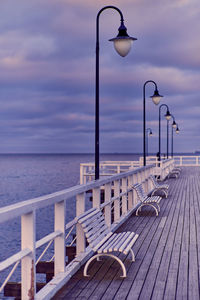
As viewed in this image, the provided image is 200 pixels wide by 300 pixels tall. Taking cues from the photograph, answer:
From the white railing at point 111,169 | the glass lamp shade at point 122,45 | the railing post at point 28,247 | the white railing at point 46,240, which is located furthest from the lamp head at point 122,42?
the white railing at point 111,169

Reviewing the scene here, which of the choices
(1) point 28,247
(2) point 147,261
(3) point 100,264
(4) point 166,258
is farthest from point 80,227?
(1) point 28,247

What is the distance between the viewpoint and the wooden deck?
4422mm

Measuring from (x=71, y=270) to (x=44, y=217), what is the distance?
2932 centimetres

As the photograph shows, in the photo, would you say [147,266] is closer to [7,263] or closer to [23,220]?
[23,220]

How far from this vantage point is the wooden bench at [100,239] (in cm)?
506

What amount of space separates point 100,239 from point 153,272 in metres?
0.85

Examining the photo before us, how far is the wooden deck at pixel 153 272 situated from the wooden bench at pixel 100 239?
8.3 inches

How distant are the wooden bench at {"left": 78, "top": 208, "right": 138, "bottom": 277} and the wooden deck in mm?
212

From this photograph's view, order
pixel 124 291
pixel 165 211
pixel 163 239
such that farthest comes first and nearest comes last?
pixel 165 211 < pixel 163 239 < pixel 124 291

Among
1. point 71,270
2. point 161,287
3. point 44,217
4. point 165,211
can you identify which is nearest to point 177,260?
point 161,287

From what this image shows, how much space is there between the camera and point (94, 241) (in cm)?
526

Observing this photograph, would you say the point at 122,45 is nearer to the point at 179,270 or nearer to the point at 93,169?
the point at 179,270

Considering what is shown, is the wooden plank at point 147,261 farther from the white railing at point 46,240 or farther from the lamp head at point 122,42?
the lamp head at point 122,42

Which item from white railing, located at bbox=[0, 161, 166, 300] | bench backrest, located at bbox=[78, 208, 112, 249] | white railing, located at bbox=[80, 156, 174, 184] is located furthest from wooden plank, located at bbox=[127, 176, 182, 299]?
white railing, located at bbox=[80, 156, 174, 184]
